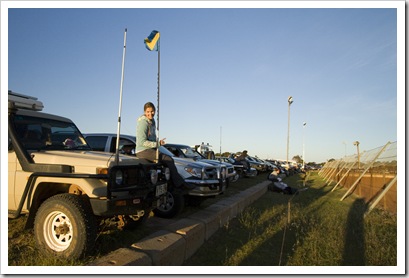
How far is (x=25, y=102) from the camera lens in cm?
488

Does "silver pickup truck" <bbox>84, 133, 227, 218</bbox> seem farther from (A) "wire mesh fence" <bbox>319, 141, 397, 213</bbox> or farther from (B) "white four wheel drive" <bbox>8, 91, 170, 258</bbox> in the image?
(A) "wire mesh fence" <bbox>319, 141, 397, 213</bbox>

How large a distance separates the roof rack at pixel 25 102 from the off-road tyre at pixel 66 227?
6.40 ft

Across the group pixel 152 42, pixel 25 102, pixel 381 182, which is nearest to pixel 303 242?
pixel 152 42

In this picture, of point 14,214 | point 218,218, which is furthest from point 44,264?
point 218,218

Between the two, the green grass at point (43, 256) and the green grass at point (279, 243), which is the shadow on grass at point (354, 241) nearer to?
the green grass at point (279, 243)

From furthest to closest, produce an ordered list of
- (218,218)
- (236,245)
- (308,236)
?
(218,218) < (308,236) < (236,245)

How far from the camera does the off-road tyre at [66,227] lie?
3465mm

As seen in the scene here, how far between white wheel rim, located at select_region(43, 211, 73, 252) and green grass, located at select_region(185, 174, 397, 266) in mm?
1950

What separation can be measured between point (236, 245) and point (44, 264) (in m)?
3.17

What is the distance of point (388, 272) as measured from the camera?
382 cm

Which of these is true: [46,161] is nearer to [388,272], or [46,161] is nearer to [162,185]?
[162,185]

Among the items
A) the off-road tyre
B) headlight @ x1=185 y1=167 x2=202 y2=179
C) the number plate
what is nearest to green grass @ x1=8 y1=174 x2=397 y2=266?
the off-road tyre

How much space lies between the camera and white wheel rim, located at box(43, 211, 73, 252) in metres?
3.61

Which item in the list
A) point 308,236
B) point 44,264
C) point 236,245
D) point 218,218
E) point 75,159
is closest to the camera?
point 44,264
